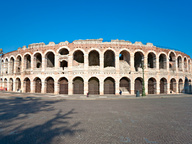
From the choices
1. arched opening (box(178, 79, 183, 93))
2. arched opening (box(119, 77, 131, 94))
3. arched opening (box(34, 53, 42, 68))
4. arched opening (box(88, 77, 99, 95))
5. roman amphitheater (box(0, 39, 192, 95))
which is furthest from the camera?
arched opening (box(178, 79, 183, 93))

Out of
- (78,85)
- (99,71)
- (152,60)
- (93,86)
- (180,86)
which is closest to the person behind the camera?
(99,71)

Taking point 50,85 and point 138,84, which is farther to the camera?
point 50,85

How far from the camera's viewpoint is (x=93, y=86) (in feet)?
70.7

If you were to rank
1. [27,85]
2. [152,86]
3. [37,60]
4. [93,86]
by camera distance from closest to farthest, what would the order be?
[93,86], [152,86], [27,85], [37,60]

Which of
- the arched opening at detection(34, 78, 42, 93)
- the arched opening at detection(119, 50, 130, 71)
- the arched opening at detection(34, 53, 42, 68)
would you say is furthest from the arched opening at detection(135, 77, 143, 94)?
the arched opening at detection(34, 53, 42, 68)

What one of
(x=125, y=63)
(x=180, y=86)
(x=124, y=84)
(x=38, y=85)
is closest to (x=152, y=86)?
(x=124, y=84)

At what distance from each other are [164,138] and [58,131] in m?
4.34

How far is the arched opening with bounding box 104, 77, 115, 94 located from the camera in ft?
70.8

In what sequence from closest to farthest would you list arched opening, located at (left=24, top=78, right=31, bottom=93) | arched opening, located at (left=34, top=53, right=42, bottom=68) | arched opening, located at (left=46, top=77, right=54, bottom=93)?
arched opening, located at (left=46, top=77, right=54, bottom=93) → arched opening, located at (left=34, top=53, right=42, bottom=68) → arched opening, located at (left=24, top=78, right=31, bottom=93)

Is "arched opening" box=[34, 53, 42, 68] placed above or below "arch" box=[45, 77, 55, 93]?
above

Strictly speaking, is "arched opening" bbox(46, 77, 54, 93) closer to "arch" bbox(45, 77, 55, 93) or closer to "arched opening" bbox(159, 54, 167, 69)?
"arch" bbox(45, 77, 55, 93)

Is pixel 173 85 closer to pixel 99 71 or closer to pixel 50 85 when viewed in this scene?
pixel 99 71

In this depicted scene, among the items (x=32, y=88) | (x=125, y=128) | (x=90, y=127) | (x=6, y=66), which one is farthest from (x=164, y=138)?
(x=6, y=66)

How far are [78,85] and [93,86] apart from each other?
10.6ft
